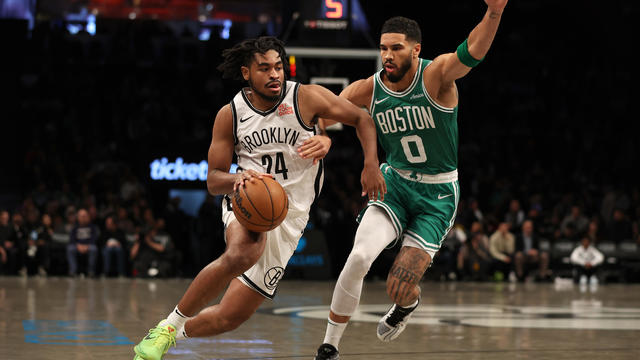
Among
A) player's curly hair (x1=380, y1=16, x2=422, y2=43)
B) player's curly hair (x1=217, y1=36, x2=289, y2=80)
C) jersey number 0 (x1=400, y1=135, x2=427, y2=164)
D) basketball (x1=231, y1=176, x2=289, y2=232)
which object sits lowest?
basketball (x1=231, y1=176, x2=289, y2=232)

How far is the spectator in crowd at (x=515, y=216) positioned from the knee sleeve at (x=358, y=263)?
12522 mm

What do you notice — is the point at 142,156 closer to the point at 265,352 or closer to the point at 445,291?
the point at 445,291

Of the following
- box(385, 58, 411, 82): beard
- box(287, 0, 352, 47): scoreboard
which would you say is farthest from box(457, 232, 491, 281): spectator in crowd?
box(385, 58, 411, 82): beard

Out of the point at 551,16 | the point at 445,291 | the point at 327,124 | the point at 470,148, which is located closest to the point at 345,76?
the point at 445,291

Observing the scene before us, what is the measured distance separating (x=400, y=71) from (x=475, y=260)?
11.7 metres

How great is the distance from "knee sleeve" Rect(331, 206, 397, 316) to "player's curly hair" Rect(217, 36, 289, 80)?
1135 mm

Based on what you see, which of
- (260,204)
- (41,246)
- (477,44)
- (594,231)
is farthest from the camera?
(594,231)

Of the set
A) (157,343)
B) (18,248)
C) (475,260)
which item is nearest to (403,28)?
(157,343)

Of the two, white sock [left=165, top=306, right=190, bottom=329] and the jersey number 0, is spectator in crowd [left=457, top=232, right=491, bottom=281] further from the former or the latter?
white sock [left=165, top=306, right=190, bottom=329]

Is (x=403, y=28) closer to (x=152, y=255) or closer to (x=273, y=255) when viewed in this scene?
(x=273, y=255)

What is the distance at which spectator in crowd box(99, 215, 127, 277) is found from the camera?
16.1 meters

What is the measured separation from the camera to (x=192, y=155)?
19297 millimetres

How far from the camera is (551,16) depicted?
2392 cm

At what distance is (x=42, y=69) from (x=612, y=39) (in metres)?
14.1
